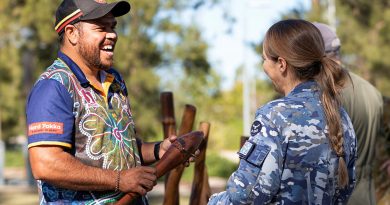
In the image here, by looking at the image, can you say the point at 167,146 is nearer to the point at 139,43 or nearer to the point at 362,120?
the point at 362,120

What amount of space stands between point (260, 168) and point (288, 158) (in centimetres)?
12

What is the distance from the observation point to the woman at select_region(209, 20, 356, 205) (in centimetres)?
317

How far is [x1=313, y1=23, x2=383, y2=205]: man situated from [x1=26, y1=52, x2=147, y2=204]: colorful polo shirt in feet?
4.95

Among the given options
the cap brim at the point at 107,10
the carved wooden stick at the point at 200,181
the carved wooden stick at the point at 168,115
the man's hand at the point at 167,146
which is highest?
the cap brim at the point at 107,10

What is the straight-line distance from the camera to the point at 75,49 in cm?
369

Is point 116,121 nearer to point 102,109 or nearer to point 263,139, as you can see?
point 102,109

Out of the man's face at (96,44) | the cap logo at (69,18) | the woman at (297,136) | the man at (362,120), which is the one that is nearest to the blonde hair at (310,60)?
the woman at (297,136)

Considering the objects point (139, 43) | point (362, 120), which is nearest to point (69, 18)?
point (362, 120)

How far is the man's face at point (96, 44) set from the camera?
3646 mm

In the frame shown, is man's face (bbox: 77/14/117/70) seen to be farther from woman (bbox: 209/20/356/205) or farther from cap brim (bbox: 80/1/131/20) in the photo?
woman (bbox: 209/20/356/205)

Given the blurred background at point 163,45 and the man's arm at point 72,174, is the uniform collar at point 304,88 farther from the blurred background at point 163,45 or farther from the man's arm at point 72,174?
the blurred background at point 163,45

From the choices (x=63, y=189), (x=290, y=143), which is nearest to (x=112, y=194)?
(x=63, y=189)

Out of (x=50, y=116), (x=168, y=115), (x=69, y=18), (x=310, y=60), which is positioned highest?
(x=69, y=18)

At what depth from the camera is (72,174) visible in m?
3.37
